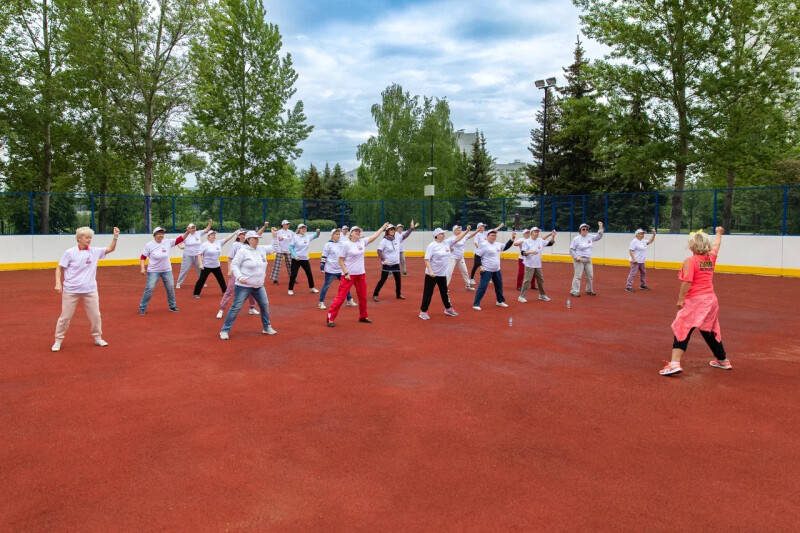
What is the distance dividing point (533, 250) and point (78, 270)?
10.3 meters

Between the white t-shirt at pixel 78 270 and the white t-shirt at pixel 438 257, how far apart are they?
629 cm

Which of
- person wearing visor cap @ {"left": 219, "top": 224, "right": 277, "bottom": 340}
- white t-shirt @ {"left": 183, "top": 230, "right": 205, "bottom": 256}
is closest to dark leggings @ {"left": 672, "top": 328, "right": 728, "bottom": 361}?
person wearing visor cap @ {"left": 219, "top": 224, "right": 277, "bottom": 340}

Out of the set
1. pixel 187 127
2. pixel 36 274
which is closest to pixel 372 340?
pixel 36 274

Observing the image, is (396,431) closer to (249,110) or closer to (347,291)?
(347,291)

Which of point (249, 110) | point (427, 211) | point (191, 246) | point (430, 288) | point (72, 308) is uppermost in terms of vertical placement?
point (249, 110)

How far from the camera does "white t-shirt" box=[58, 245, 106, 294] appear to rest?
8.28 metres

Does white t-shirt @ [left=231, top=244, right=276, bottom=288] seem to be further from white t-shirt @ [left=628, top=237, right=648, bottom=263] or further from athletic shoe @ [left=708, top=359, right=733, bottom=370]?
white t-shirt @ [left=628, top=237, right=648, bottom=263]

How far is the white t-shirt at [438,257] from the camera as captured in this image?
11.4 m

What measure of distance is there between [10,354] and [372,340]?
572cm

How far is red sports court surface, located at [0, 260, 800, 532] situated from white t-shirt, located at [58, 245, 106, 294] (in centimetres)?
104

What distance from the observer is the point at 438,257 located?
1142cm

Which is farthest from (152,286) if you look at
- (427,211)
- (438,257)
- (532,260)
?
(427,211)

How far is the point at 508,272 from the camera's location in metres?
22.5

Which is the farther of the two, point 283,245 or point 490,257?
point 283,245
